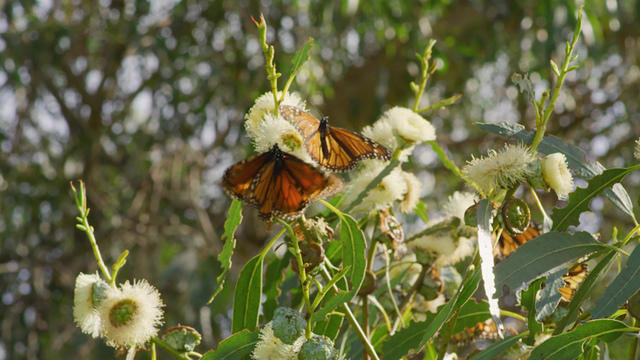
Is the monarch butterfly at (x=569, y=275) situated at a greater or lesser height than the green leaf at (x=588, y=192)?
lesser

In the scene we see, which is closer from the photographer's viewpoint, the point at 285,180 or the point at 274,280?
the point at 285,180

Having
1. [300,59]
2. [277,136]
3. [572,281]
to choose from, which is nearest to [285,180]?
[277,136]

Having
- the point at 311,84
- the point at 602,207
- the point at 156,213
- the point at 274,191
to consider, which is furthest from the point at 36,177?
the point at 274,191

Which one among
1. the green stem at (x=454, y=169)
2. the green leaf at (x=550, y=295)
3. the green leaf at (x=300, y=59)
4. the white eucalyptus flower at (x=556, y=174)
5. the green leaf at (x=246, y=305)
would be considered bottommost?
the green leaf at (x=246, y=305)

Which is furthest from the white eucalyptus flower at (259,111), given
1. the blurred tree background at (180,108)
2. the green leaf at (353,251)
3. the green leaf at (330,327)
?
the blurred tree background at (180,108)

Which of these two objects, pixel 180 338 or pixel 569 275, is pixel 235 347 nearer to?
pixel 180 338

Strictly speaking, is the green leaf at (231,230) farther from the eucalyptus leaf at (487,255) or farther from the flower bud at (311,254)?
the eucalyptus leaf at (487,255)
